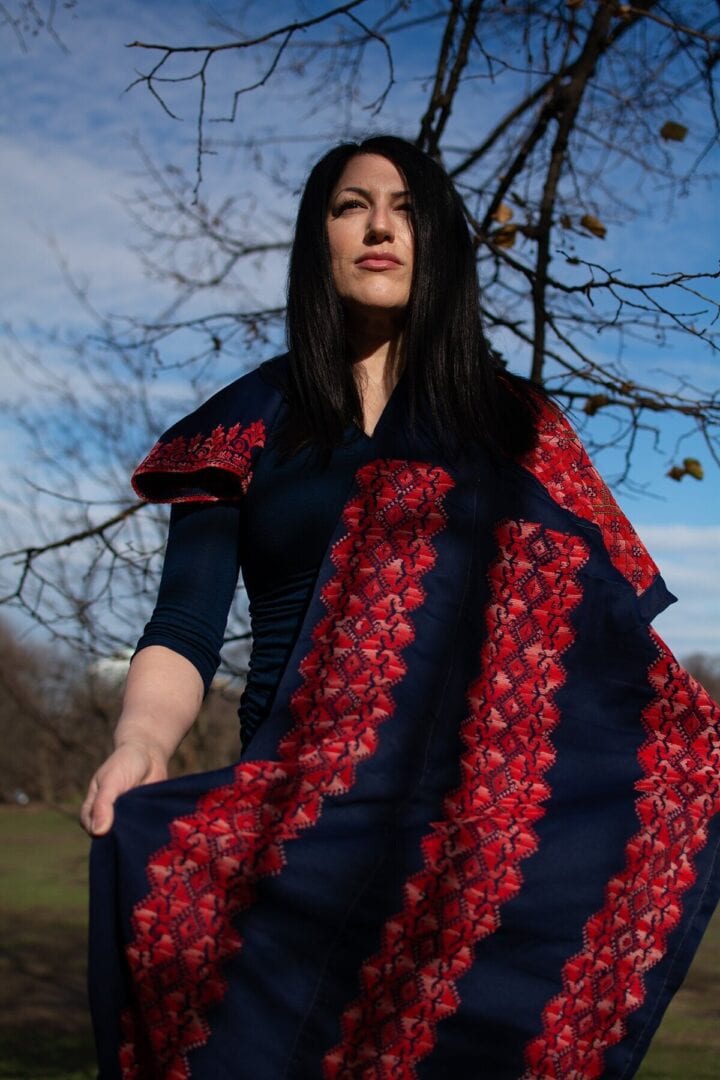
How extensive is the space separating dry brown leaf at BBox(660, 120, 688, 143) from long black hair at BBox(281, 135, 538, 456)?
2.18 metres

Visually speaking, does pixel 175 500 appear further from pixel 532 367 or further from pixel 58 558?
pixel 58 558

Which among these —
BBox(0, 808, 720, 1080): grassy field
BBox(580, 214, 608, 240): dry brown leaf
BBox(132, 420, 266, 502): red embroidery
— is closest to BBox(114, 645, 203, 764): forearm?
BBox(132, 420, 266, 502): red embroidery

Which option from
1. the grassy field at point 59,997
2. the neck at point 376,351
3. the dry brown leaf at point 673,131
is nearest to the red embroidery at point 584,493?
the neck at point 376,351

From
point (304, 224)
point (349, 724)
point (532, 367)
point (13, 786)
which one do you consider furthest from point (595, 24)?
point (13, 786)

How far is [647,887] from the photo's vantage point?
1599mm

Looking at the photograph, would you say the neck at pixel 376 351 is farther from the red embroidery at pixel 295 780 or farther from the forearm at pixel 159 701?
the forearm at pixel 159 701

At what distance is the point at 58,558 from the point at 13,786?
16.9 metres

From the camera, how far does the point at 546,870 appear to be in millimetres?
1547

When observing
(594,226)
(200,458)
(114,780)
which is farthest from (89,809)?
(594,226)

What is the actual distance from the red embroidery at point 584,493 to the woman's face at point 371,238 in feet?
1.03

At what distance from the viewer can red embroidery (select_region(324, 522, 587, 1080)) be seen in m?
1.46

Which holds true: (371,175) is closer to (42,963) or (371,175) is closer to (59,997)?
(59,997)

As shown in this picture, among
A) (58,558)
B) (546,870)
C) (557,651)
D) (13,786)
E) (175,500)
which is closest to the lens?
(546,870)

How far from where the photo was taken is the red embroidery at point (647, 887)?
1515 millimetres
